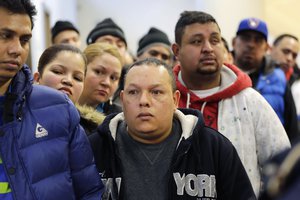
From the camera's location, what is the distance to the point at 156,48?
4.98 meters

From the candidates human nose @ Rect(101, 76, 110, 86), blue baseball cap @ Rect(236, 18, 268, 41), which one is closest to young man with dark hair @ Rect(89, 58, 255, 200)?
human nose @ Rect(101, 76, 110, 86)

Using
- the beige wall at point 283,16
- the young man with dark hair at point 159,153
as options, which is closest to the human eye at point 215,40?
the young man with dark hair at point 159,153

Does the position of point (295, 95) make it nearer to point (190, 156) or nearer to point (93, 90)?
point (93, 90)

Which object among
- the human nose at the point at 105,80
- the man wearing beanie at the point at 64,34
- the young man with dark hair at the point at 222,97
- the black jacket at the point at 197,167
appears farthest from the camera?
the man wearing beanie at the point at 64,34

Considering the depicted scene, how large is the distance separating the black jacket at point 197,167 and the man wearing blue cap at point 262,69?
1.56 metres

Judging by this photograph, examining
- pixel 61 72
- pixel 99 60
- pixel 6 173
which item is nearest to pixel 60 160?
pixel 6 173

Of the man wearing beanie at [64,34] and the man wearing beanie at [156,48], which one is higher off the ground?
the man wearing beanie at [64,34]

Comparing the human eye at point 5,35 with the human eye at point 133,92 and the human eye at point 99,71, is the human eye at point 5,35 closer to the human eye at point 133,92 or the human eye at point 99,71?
the human eye at point 133,92

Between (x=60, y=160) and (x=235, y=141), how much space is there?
108 centimetres

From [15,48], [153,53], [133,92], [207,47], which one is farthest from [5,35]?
[153,53]

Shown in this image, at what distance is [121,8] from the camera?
13219mm

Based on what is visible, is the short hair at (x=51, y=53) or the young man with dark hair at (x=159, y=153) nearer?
the young man with dark hair at (x=159, y=153)

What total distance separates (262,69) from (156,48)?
1.08m

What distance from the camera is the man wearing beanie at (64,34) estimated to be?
5.14 metres
